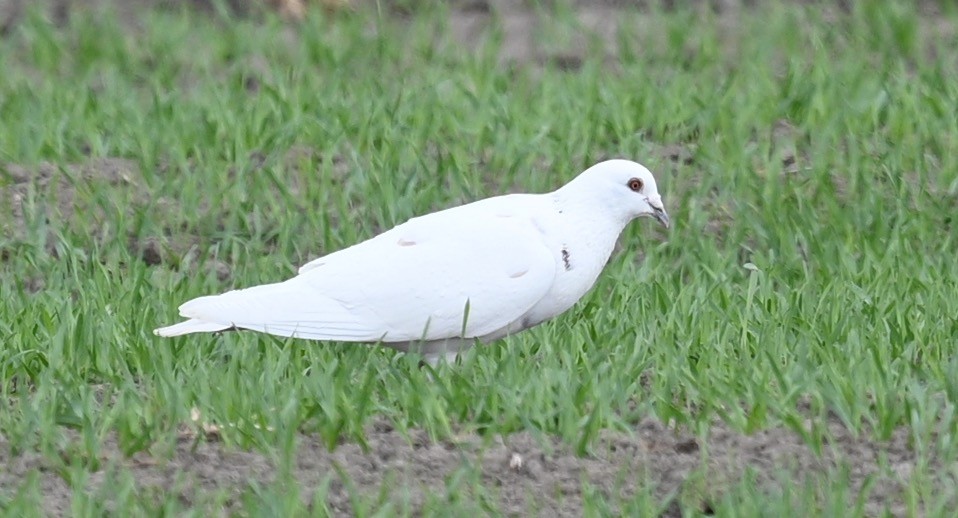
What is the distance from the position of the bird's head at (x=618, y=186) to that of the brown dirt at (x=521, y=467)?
32.4 inches

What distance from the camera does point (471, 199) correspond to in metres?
6.89

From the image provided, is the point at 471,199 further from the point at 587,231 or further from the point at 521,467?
the point at 521,467

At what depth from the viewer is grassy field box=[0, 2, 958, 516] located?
181 inches

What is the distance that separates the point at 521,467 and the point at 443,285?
73 cm

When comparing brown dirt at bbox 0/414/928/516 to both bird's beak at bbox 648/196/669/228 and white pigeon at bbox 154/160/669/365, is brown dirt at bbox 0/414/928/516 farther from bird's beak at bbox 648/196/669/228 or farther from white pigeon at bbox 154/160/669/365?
bird's beak at bbox 648/196/669/228

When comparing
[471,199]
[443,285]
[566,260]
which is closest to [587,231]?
[566,260]

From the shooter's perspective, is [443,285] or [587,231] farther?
[587,231]

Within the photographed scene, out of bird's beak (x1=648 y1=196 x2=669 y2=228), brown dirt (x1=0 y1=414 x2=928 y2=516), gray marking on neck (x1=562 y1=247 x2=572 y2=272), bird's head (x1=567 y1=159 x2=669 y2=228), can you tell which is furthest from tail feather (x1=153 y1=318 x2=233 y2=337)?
bird's beak (x1=648 y1=196 x2=669 y2=228)

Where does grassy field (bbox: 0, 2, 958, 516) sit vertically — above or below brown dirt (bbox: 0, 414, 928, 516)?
below

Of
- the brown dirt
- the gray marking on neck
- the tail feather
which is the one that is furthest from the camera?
the gray marking on neck

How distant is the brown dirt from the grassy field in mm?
19

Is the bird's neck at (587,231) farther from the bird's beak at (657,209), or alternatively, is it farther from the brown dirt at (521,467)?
the brown dirt at (521,467)

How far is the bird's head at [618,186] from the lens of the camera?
206 inches

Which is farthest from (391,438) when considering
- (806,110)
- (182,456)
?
(806,110)
